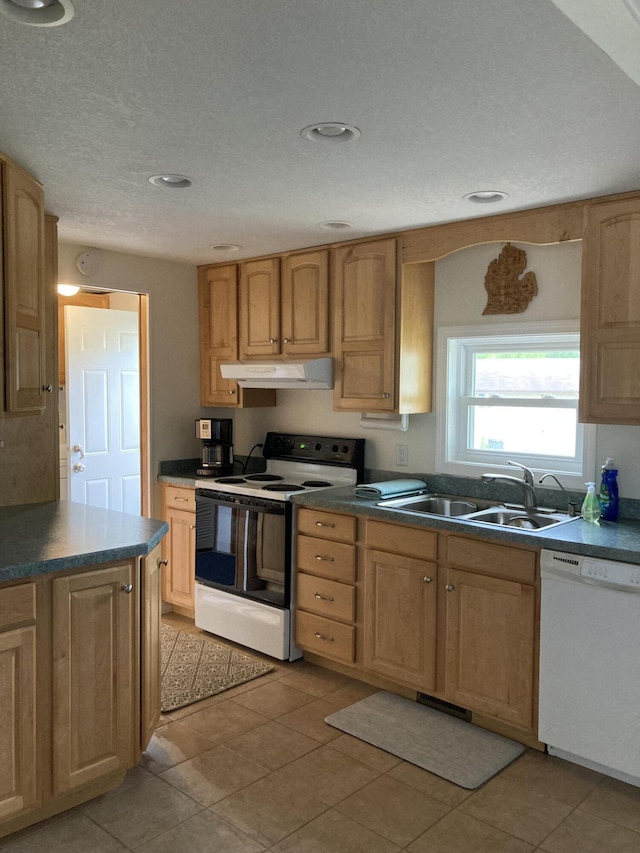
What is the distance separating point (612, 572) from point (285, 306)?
94.5 inches

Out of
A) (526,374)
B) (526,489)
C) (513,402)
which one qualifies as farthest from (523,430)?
(526,489)

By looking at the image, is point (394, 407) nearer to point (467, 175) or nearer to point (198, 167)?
point (467, 175)

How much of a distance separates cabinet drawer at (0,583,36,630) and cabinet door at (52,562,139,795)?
0.26ft

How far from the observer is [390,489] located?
11.7 ft

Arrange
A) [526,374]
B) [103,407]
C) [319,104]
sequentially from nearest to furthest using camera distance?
[319,104], [526,374], [103,407]

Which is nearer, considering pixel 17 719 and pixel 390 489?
pixel 17 719

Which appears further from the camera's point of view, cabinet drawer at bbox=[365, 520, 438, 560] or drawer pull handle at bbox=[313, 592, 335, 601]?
drawer pull handle at bbox=[313, 592, 335, 601]

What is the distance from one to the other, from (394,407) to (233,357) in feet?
4.26

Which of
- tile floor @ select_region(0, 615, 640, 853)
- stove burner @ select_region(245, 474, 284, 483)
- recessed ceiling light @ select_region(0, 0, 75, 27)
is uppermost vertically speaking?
recessed ceiling light @ select_region(0, 0, 75, 27)

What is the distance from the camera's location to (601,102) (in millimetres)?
Result: 1950

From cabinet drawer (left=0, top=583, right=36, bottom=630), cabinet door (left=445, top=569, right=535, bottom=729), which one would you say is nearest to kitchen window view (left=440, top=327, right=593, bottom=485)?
cabinet door (left=445, top=569, right=535, bottom=729)

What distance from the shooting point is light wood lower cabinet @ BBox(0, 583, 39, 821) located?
216 centimetres

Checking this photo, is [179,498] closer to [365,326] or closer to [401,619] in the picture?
[365,326]

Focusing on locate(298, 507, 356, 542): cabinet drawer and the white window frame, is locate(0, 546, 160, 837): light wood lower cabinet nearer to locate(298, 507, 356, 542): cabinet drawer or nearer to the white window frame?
locate(298, 507, 356, 542): cabinet drawer
